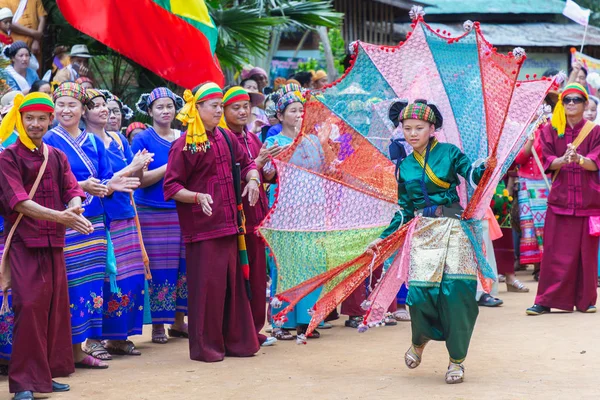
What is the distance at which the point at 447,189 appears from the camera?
670cm

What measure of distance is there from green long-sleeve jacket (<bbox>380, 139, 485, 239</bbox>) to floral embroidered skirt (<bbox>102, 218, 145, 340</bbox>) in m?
2.25

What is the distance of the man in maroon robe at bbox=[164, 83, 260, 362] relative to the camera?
295 inches

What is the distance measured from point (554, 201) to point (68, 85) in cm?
499

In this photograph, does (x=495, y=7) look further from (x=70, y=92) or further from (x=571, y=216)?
(x=70, y=92)

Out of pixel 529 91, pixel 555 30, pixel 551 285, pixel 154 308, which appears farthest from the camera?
pixel 555 30

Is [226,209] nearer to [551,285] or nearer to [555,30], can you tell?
[551,285]

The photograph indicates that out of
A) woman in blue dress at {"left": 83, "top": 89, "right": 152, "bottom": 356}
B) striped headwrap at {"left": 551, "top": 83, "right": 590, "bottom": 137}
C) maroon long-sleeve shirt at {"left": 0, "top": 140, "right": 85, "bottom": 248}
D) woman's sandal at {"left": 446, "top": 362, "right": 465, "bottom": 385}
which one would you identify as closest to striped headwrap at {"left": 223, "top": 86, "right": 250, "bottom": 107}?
woman in blue dress at {"left": 83, "top": 89, "right": 152, "bottom": 356}

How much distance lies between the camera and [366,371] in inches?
276

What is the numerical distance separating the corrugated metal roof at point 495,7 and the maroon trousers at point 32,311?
58.2ft

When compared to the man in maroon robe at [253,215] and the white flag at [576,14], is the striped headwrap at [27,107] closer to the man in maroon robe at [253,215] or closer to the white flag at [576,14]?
the man in maroon robe at [253,215]

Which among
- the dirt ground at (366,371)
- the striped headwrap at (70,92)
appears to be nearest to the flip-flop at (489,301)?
the dirt ground at (366,371)

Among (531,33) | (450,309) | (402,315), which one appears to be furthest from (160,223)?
(531,33)

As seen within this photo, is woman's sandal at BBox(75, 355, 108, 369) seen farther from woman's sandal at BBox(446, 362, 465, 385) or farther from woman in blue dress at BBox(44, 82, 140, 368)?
woman's sandal at BBox(446, 362, 465, 385)

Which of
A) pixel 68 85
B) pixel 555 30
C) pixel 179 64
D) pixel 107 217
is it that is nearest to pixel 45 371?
→ pixel 107 217
